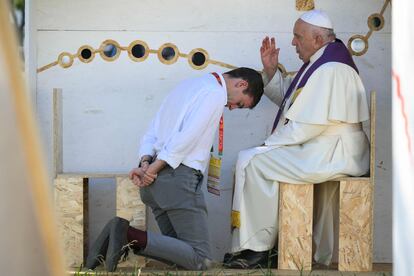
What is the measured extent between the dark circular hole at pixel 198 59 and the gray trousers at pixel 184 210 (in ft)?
4.44

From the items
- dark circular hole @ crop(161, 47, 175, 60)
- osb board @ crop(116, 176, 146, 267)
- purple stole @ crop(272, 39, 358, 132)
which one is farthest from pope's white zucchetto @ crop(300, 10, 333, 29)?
osb board @ crop(116, 176, 146, 267)

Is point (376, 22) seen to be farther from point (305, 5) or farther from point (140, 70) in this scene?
point (140, 70)

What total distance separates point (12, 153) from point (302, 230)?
15.2 ft

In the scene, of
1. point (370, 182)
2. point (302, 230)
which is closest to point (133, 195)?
point (302, 230)

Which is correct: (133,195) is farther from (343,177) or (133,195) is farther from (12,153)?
(12,153)

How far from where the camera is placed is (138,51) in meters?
6.65

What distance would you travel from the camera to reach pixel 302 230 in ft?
18.2

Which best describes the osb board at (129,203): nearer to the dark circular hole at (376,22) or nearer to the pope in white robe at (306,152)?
the pope in white robe at (306,152)

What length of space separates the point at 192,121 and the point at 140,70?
138 cm

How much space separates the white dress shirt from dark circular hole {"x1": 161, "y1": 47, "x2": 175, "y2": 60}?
40.0 inches

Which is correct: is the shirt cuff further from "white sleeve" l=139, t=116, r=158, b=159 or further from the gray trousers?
"white sleeve" l=139, t=116, r=158, b=159

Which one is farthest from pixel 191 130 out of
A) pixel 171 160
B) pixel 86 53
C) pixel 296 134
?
pixel 86 53

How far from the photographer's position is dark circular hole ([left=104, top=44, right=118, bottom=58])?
21.8 ft

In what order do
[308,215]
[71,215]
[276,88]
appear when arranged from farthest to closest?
[276,88]
[71,215]
[308,215]
